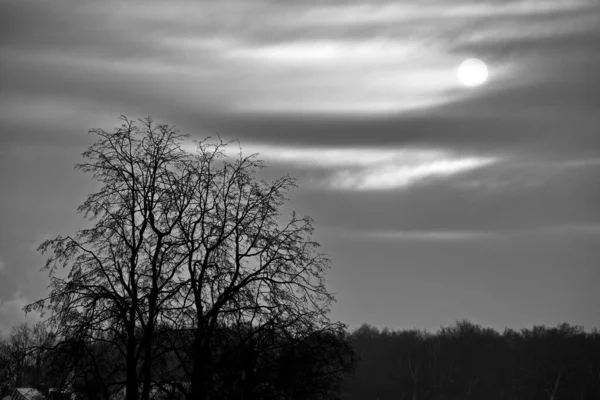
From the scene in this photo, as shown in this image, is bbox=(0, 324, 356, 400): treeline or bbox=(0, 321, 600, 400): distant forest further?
bbox=(0, 321, 600, 400): distant forest

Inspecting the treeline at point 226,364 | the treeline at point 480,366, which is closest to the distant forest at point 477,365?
the treeline at point 480,366

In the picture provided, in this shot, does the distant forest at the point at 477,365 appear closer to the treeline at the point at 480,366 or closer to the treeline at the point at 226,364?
the treeline at the point at 480,366

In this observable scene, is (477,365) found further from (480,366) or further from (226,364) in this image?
(226,364)

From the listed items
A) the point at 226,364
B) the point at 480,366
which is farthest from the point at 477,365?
the point at 226,364

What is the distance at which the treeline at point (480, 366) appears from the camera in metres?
135

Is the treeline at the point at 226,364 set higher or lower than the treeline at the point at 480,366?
lower

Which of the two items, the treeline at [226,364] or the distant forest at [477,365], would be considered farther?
the distant forest at [477,365]

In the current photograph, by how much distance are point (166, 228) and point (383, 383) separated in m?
125

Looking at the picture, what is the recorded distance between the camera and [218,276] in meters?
22.6

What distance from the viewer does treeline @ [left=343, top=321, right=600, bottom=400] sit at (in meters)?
135

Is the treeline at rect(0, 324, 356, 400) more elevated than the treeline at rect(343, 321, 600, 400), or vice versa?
the treeline at rect(343, 321, 600, 400)

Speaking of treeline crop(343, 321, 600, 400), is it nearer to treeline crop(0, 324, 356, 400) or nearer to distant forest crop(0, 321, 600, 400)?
distant forest crop(0, 321, 600, 400)

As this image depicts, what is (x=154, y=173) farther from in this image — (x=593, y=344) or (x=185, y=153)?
(x=593, y=344)

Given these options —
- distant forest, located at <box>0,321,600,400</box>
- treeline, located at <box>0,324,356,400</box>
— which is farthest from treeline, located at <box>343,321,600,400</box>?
treeline, located at <box>0,324,356,400</box>
